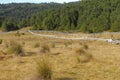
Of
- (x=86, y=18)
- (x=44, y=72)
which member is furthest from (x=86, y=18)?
(x=44, y=72)

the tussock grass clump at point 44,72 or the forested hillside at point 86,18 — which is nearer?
the tussock grass clump at point 44,72

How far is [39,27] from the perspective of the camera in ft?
362

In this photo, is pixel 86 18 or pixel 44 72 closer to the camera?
pixel 44 72

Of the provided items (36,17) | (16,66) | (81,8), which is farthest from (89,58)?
(36,17)

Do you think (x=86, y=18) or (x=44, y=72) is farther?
(x=86, y=18)

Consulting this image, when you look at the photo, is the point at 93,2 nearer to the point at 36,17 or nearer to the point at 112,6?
the point at 112,6

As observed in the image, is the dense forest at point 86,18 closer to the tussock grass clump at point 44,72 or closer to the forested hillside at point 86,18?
the forested hillside at point 86,18

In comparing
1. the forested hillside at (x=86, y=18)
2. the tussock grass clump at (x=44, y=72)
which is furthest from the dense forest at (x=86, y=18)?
the tussock grass clump at (x=44, y=72)

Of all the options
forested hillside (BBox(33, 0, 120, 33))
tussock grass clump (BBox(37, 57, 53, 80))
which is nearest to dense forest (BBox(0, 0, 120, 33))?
forested hillside (BBox(33, 0, 120, 33))

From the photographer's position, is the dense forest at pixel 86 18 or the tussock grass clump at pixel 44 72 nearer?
the tussock grass clump at pixel 44 72

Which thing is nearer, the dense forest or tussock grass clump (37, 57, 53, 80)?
tussock grass clump (37, 57, 53, 80)

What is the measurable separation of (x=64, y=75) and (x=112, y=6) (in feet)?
253

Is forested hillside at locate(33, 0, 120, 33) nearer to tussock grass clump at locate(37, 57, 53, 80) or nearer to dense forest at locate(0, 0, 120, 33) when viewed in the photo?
dense forest at locate(0, 0, 120, 33)

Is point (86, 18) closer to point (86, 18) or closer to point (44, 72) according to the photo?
point (86, 18)
